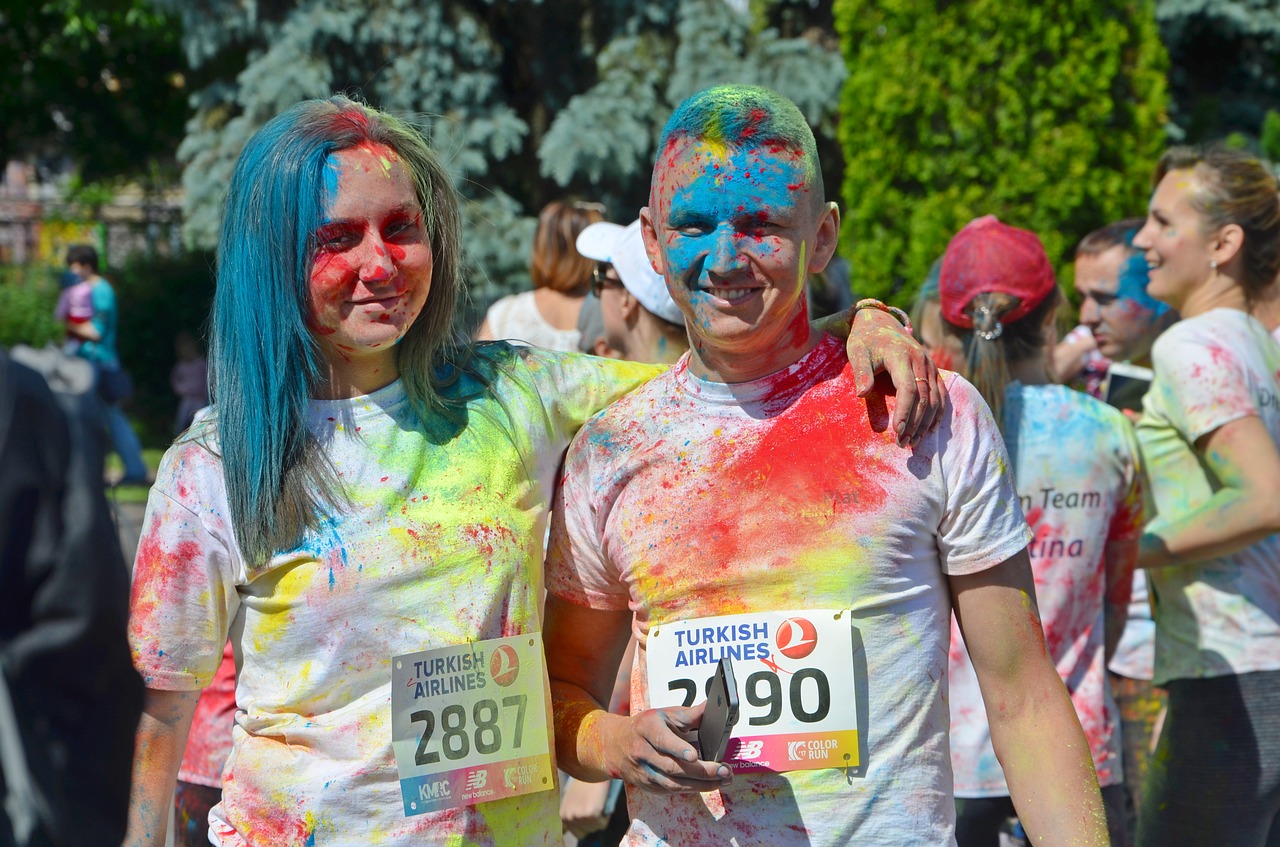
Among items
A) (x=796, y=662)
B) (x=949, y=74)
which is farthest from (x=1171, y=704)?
(x=949, y=74)

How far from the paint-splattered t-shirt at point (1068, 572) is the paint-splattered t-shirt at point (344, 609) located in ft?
4.43

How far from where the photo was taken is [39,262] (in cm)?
1817

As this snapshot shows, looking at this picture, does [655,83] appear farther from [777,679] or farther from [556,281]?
[777,679]

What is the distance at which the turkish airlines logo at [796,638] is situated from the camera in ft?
6.89

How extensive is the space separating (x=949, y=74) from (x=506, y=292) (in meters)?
3.55

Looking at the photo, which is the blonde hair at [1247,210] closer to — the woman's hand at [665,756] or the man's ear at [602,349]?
the man's ear at [602,349]

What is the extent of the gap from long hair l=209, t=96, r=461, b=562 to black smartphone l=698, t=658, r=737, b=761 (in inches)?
28.8

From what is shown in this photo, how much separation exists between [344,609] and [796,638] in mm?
717

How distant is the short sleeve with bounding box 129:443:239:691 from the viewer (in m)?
2.27

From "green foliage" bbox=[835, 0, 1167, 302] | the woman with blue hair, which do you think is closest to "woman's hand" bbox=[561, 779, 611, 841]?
the woman with blue hair

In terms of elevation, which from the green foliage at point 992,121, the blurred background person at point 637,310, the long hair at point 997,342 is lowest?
the long hair at point 997,342

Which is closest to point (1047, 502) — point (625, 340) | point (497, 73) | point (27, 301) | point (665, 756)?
point (625, 340)

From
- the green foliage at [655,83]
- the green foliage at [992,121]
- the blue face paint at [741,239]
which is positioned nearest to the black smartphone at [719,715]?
the blue face paint at [741,239]

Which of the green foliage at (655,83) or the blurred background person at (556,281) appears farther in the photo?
the green foliage at (655,83)
